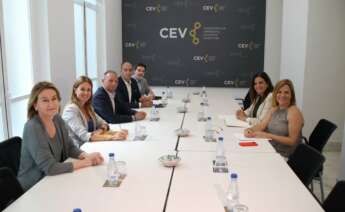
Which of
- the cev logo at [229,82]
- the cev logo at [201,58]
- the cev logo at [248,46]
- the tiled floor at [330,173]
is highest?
the cev logo at [248,46]

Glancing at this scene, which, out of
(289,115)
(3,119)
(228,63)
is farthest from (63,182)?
(228,63)

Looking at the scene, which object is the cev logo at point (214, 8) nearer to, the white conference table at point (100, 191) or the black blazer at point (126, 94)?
the black blazer at point (126, 94)

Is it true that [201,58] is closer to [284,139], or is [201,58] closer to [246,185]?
[284,139]

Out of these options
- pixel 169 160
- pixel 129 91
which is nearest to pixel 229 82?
pixel 129 91

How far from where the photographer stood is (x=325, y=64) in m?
5.45

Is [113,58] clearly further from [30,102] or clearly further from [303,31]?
[30,102]

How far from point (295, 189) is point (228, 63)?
5762 millimetres

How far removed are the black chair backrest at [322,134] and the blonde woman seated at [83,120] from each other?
1.91 m

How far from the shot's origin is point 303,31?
18.4 feet

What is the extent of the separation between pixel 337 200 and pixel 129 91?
4223 mm

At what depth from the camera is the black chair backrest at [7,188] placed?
205 centimetres

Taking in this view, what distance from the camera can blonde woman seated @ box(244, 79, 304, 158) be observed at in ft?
11.4

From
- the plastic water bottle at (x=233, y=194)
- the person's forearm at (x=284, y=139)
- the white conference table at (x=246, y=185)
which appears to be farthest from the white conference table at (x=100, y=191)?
the person's forearm at (x=284, y=139)

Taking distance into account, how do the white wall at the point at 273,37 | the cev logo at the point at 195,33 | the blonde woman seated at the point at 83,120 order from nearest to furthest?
the blonde woman seated at the point at 83,120
the white wall at the point at 273,37
the cev logo at the point at 195,33
